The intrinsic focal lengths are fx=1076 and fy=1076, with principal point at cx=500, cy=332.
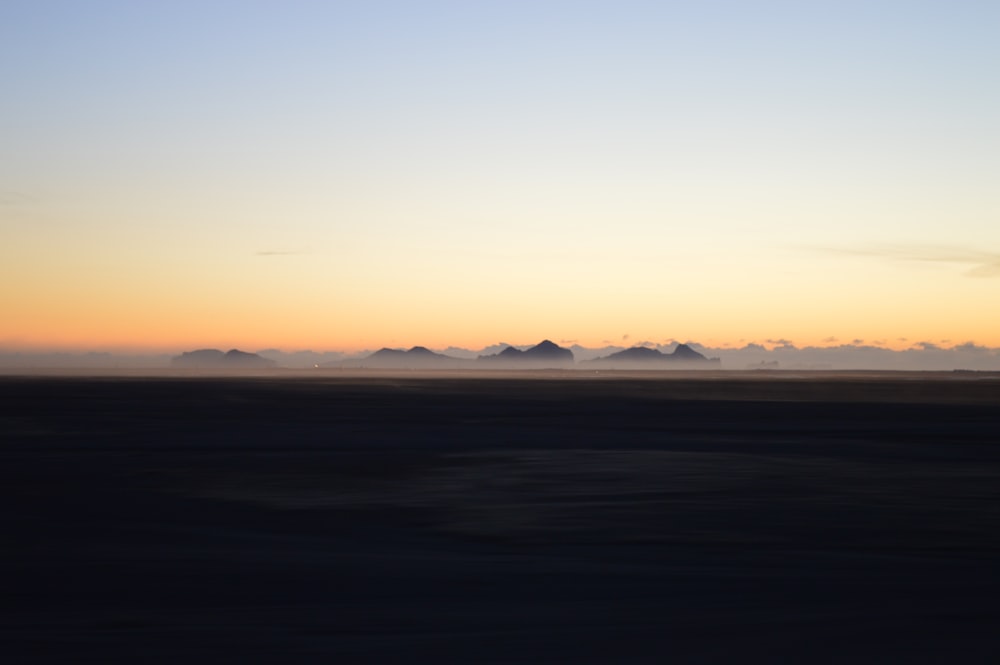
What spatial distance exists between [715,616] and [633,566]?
9.24ft

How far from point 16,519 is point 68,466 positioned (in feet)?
30.1

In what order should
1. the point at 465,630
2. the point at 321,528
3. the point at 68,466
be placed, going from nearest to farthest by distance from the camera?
the point at 465,630 → the point at 321,528 → the point at 68,466

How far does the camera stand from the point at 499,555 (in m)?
14.4

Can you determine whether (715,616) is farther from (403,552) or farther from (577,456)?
(577,456)

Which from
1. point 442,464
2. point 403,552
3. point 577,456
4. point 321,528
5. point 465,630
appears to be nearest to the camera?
point 465,630

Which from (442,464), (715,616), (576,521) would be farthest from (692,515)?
(442,464)

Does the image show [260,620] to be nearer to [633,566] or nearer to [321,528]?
[633,566]

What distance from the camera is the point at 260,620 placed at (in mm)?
10570

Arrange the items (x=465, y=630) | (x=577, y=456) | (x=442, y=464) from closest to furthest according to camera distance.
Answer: (x=465, y=630) → (x=442, y=464) → (x=577, y=456)

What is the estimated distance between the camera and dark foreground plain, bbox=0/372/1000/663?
9836 mm

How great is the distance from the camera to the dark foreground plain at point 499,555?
32.3 feet

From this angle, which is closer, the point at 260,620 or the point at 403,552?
the point at 260,620

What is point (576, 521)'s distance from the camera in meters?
17.5

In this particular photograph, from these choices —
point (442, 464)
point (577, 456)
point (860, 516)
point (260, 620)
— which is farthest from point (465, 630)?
point (577, 456)
